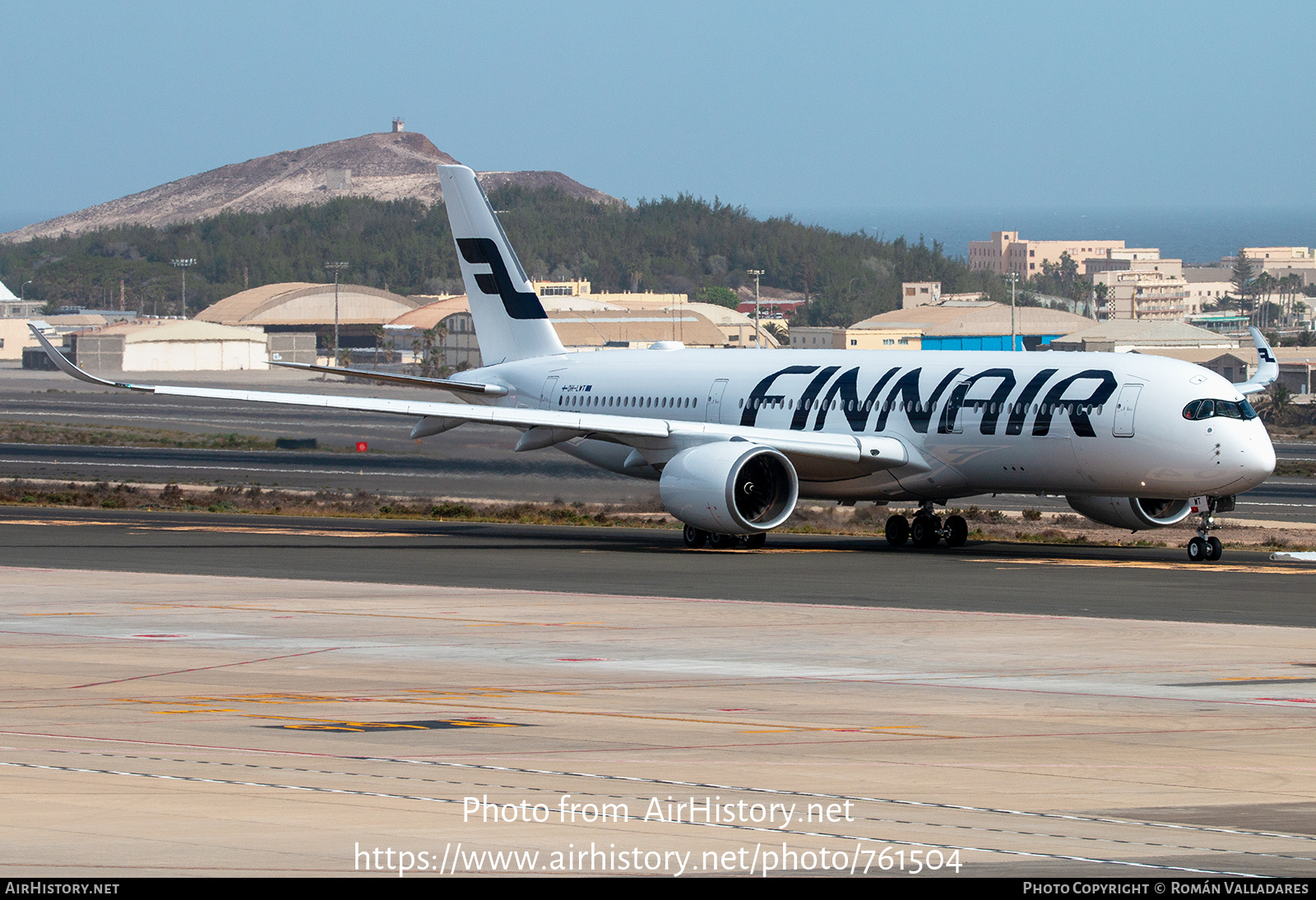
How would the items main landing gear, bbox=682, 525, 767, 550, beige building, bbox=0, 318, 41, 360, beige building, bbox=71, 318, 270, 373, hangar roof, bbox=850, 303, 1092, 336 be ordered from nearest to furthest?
main landing gear, bbox=682, 525, 767, 550 < beige building, bbox=71, 318, 270, 373 < hangar roof, bbox=850, 303, 1092, 336 < beige building, bbox=0, 318, 41, 360

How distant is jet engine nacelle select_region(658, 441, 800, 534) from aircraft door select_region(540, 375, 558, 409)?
28.3 feet

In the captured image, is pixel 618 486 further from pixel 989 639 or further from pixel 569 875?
pixel 569 875

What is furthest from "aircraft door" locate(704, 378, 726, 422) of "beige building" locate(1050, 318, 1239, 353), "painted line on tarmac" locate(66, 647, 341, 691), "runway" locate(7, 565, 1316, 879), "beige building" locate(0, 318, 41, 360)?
"beige building" locate(0, 318, 41, 360)

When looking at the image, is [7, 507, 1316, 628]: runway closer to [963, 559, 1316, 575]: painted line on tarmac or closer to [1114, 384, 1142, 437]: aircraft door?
[963, 559, 1316, 575]: painted line on tarmac

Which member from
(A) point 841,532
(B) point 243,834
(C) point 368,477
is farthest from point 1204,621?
(C) point 368,477

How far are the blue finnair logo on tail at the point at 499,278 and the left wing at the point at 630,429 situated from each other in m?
7.90

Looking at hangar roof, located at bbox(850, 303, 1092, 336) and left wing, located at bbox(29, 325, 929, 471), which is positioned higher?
hangar roof, located at bbox(850, 303, 1092, 336)

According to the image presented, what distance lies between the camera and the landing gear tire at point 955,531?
40.9 metres

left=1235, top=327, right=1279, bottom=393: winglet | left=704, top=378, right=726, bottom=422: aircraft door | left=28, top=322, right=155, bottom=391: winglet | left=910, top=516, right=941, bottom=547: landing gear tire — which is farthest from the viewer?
left=704, top=378, right=726, bottom=422: aircraft door

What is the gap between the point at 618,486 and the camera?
55.2 metres

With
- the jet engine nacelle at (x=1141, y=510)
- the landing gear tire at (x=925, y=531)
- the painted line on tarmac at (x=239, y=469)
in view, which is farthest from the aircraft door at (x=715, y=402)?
the painted line on tarmac at (x=239, y=469)

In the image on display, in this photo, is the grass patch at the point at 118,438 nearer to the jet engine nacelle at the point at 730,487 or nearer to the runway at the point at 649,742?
the jet engine nacelle at the point at 730,487

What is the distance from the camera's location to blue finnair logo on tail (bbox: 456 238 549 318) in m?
48.7

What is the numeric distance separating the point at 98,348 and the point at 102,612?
14367 cm
